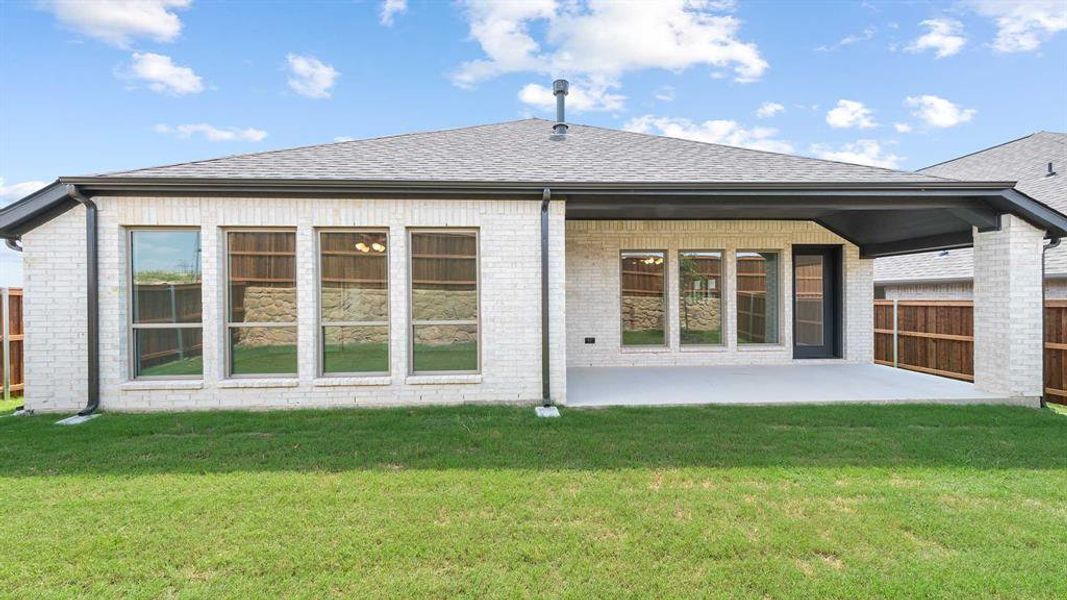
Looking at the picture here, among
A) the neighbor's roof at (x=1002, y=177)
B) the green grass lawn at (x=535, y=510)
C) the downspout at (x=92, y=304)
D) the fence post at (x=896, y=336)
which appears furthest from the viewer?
the neighbor's roof at (x=1002, y=177)

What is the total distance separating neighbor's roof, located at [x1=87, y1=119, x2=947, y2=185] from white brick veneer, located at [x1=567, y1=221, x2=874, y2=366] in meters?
1.65

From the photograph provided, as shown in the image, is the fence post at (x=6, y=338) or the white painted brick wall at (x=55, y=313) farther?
the fence post at (x=6, y=338)

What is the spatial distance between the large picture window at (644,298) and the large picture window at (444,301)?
408 centimetres

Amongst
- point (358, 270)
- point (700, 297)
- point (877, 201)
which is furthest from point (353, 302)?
point (877, 201)

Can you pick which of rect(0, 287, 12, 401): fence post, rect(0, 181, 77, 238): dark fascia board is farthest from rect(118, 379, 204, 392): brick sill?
rect(0, 287, 12, 401): fence post

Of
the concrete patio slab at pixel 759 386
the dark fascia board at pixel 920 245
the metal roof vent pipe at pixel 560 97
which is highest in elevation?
the metal roof vent pipe at pixel 560 97

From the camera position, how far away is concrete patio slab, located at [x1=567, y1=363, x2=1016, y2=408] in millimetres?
6668

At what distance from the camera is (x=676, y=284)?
9820 mm

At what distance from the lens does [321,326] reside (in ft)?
21.5

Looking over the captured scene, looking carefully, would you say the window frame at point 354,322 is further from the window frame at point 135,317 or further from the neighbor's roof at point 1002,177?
the neighbor's roof at point 1002,177

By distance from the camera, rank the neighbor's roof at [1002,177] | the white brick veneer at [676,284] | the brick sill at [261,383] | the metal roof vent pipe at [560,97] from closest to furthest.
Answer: the brick sill at [261,383] → the white brick veneer at [676,284] → the metal roof vent pipe at [560,97] → the neighbor's roof at [1002,177]

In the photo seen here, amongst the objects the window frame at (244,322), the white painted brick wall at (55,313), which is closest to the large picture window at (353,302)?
the window frame at (244,322)

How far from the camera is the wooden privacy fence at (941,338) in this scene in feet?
25.1

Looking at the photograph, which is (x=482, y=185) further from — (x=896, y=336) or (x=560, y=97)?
(x=896, y=336)
